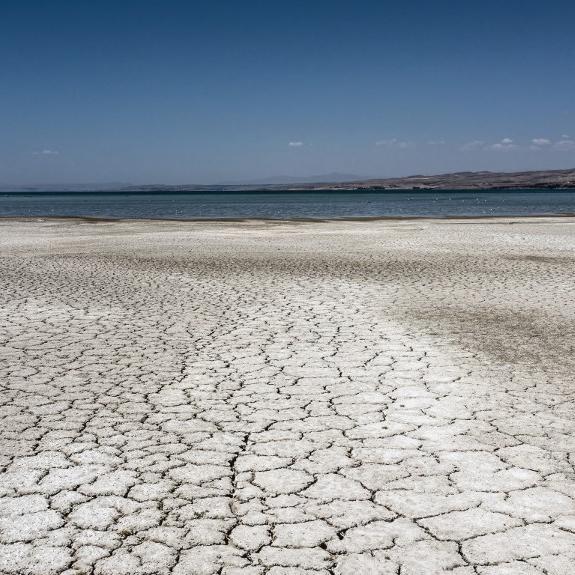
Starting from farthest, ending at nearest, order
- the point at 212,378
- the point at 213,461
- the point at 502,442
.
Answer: the point at 212,378
the point at 502,442
the point at 213,461

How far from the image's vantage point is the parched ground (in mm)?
3020

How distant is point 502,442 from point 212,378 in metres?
2.45

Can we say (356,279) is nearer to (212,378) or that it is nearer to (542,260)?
(542,260)

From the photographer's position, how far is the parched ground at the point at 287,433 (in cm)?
302

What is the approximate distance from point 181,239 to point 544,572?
19.6 m

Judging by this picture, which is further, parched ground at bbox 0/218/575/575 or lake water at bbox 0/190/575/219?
lake water at bbox 0/190/575/219

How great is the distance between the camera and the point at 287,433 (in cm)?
440

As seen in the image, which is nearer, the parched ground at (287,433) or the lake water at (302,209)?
the parched ground at (287,433)

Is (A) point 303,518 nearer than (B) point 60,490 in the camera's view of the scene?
Yes

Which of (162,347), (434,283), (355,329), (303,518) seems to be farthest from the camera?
(434,283)

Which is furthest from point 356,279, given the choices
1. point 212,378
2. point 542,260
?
point 212,378

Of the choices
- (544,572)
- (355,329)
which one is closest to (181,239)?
(355,329)

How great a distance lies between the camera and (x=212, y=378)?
568 cm

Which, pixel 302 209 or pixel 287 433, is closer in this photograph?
pixel 287 433
